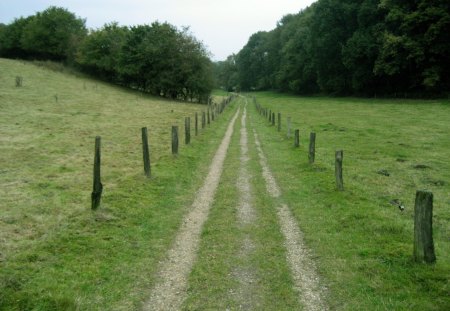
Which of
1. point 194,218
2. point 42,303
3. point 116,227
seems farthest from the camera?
point 194,218

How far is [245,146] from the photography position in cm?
2425

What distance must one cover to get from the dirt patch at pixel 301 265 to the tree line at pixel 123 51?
51809mm

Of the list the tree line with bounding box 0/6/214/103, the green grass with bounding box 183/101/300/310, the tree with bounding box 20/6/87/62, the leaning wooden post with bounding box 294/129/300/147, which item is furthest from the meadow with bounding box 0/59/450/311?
the tree with bounding box 20/6/87/62

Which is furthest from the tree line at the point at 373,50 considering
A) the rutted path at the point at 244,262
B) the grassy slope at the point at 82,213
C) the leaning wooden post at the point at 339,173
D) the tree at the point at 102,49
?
the rutted path at the point at 244,262

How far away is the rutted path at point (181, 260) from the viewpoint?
6.81 m

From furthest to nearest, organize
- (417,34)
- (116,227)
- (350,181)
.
→ (417,34) → (350,181) → (116,227)

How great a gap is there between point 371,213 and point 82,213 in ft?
28.3

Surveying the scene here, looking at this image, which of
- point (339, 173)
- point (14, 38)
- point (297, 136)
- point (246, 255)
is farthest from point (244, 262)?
point (14, 38)

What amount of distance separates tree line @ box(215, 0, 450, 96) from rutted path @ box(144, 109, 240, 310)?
51.8 meters

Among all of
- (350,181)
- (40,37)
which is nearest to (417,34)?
(350,181)

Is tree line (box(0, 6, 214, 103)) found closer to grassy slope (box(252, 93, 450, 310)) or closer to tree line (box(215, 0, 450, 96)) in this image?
tree line (box(215, 0, 450, 96))

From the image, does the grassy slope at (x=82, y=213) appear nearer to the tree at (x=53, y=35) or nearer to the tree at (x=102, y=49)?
the tree at (x=102, y=49)

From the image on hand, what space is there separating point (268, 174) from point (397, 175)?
5.90 metres

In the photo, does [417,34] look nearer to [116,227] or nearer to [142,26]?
[142,26]
